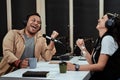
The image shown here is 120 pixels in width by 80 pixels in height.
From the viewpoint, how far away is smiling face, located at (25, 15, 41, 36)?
343cm

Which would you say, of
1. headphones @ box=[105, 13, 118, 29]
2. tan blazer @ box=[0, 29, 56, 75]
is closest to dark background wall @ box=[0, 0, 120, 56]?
tan blazer @ box=[0, 29, 56, 75]

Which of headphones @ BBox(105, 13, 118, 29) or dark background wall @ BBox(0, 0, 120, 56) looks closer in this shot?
headphones @ BBox(105, 13, 118, 29)

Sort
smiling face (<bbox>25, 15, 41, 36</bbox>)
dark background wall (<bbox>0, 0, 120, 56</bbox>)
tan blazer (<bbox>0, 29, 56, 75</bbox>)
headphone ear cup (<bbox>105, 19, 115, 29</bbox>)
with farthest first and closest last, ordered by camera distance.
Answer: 1. dark background wall (<bbox>0, 0, 120, 56</bbox>)
2. smiling face (<bbox>25, 15, 41, 36</bbox>)
3. tan blazer (<bbox>0, 29, 56, 75</bbox>)
4. headphone ear cup (<bbox>105, 19, 115, 29</bbox>)

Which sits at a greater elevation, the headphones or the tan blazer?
the headphones

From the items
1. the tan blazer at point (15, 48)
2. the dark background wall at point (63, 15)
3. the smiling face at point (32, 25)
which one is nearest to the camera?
the tan blazer at point (15, 48)

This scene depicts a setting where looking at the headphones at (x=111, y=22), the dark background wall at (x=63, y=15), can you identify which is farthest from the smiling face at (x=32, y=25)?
the dark background wall at (x=63, y=15)

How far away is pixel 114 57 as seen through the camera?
242cm

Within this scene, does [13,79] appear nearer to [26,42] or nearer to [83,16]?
[26,42]

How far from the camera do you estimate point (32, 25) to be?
3.44 metres

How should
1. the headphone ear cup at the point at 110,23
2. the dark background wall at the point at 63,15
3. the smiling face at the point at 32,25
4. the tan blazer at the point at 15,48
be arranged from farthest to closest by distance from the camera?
the dark background wall at the point at 63,15 → the smiling face at the point at 32,25 → the tan blazer at the point at 15,48 → the headphone ear cup at the point at 110,23

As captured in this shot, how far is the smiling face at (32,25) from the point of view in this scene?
3.43 m

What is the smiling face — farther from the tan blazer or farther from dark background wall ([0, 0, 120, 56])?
dark background wall ([0, 0, 120, 56])

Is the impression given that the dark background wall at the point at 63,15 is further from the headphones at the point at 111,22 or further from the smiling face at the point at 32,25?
the headphones at the point at 111,22

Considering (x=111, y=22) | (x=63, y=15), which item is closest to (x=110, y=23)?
(x=111, y=22)
